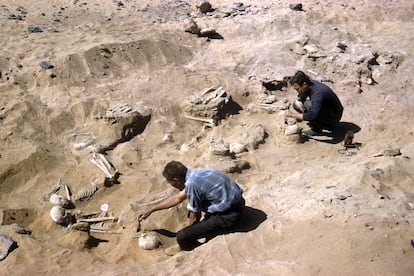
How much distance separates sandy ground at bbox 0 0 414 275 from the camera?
4.32 metres

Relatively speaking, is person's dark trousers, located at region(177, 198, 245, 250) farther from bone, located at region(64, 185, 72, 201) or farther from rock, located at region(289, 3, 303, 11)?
rock, located at region(289, 3, 303, 11)

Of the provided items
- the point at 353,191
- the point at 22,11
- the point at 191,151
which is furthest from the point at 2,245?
the point at 22,11

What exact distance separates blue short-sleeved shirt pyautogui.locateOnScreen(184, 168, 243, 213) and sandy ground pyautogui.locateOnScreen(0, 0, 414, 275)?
1.20 ft

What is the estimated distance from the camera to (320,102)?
21.3 ft

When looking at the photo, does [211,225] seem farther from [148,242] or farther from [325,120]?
[325,120]

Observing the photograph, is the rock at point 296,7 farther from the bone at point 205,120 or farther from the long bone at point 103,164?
the long bone at point 103,164

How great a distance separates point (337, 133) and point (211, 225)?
3271 mm

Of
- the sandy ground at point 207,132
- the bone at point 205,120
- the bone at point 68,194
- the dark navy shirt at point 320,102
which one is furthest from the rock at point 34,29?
the dark navy shirt at point 320,102

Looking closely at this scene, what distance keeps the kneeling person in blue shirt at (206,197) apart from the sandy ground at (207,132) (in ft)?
0.63

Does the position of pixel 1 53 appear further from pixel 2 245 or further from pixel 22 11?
pixel 2 245

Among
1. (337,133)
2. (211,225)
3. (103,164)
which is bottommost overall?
(337,133)

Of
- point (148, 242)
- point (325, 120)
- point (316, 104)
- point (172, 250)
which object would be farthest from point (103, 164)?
point (325, 120)

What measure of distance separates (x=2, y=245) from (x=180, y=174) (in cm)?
192

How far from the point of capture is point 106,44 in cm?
806
